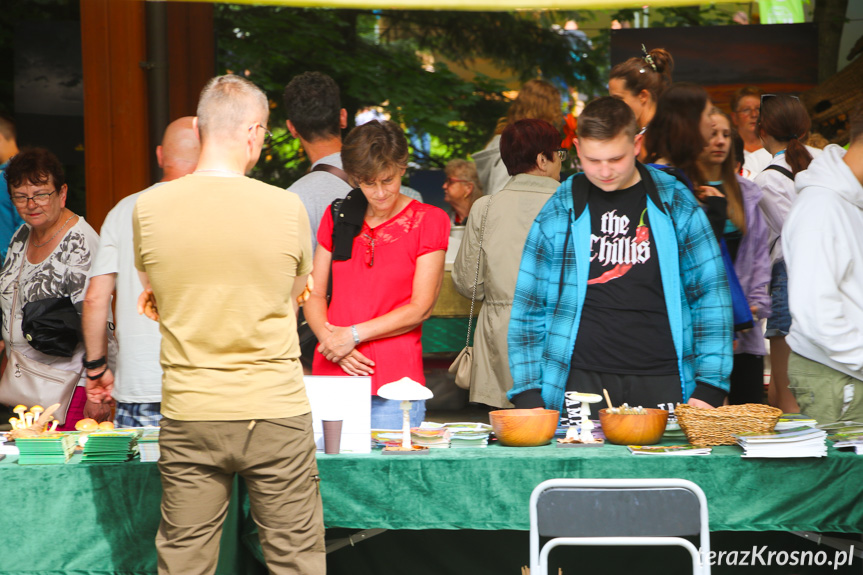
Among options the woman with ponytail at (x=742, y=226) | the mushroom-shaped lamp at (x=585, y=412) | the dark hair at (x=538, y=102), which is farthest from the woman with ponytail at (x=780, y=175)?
the mushroom-shaped lamp at (x=585, y=412)

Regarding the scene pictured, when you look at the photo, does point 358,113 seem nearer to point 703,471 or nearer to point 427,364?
point 427,364

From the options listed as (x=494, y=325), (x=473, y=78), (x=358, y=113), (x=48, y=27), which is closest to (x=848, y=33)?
(x=473, y=78)

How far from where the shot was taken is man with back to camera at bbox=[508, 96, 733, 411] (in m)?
2.84

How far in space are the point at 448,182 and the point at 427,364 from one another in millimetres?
1914

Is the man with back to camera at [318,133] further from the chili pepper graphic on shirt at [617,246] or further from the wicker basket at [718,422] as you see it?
the wicker basket at [718,422]

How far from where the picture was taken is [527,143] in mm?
3777

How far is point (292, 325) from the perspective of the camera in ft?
7.30

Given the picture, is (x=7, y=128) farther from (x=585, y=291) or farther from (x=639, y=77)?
(x=585, y=291)

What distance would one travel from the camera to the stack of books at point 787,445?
259 centimetres

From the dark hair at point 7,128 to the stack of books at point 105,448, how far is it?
11.1 ft

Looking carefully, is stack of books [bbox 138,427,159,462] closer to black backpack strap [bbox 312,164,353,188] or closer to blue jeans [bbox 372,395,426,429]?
blue jeans [bbox 372,395,426,429]

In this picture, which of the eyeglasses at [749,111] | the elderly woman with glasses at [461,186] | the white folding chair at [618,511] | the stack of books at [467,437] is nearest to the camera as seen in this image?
the white folding chair at [618,511]

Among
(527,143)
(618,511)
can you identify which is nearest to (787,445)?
(618,511)

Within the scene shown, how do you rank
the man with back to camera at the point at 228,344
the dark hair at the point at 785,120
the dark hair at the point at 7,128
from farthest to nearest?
the dark hair at the point at 7,128, the dark hair at the point at 785,120, the man with back to camera at the point at 228,344
